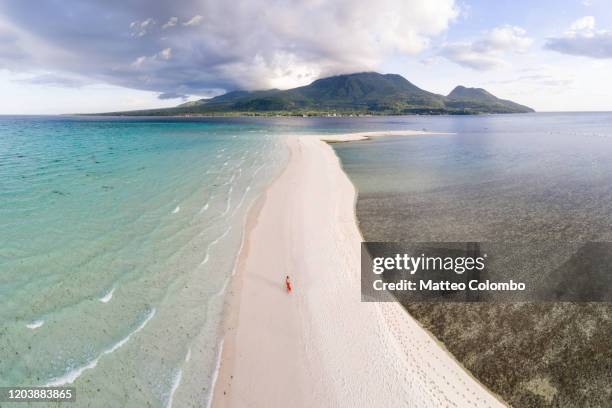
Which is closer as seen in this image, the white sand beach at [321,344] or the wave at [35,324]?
the white sand beach at [321,344]

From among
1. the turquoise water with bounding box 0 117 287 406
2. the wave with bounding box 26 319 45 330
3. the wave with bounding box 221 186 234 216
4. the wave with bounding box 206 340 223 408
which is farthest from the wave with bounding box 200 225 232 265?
the wave with bounding box 26 319 45 330

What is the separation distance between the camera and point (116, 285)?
14438 millimetres

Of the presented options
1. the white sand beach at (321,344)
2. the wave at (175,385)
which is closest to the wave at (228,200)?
the white sand beach at (321,344)

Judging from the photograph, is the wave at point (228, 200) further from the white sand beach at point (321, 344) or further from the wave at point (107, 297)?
the wave at point (107, 297)

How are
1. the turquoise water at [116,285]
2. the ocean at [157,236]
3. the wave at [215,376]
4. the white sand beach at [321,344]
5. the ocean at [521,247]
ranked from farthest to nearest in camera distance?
the ocean at [157,236], the ocean at [521,247], the turquoise water at [116,285], the white sand beach at [321,344], the wave at [215,376]

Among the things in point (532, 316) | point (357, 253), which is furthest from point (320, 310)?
point (532, 316)

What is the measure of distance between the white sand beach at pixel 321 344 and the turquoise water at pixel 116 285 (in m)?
1.23

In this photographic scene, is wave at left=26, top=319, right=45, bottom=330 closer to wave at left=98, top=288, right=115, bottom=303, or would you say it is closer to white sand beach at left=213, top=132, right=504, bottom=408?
wave at left=98, top=288, right=115, bottom=303

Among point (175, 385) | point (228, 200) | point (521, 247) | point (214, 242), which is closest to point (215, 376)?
point (175, 385)

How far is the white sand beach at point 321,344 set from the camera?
956 cm

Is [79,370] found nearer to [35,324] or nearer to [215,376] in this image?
[35,324]

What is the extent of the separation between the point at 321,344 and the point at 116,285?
34.6ft

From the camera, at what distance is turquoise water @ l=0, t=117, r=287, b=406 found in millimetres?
10039

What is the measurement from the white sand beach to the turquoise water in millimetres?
1233
